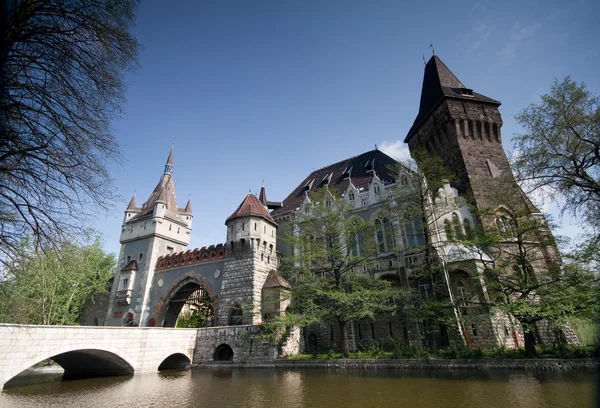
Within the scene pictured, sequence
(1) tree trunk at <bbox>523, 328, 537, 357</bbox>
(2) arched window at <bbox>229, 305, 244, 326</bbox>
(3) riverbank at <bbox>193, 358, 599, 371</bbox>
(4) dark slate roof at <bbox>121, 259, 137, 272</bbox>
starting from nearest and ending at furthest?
(3) riverbank at <bbox>193, 358, 599, 371</bbox>
(1) tree trunk at <bbox>523, 328, 537, 357</bbox>
(2) arched window at <bbox>229, 305, 244, 326</bbox>
(4) dark slate roof at <bbox>121, 259, 137, 272</bbox>

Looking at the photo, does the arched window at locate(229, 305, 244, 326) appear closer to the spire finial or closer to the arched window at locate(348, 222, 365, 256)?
the arched window at locate(348, 222, 365, 256)

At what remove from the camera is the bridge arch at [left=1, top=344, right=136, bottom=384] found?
1440 centimetres

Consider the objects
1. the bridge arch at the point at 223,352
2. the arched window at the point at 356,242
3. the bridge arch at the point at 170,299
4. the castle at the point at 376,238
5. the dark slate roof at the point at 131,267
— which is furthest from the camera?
the dark slate roof at the point at 131,267

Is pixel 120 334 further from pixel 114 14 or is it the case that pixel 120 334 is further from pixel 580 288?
pixel 580 288

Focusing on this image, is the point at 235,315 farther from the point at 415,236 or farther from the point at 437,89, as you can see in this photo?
the point at 437,89

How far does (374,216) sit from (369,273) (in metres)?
4.10

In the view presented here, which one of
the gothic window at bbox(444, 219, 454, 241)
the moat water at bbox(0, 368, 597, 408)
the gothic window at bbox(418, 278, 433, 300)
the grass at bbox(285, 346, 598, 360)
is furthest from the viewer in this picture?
the gothic window at bbox(418, 278, 433, 300)

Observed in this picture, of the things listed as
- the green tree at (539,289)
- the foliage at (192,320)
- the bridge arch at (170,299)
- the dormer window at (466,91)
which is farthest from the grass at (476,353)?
the foliage at (192,320)

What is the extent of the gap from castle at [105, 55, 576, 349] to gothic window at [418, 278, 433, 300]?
0.21 ft

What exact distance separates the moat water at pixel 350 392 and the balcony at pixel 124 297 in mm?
14288

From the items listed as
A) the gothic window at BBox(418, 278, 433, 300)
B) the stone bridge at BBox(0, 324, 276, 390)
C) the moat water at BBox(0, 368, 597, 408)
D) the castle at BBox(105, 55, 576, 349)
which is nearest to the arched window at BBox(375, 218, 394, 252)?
the castle at BBox(105, 55, 576, 349)

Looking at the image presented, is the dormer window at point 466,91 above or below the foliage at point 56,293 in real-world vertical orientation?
above

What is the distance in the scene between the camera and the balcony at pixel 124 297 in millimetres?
26614

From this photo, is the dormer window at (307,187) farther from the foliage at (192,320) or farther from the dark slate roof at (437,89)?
the foliage at (192,320)
